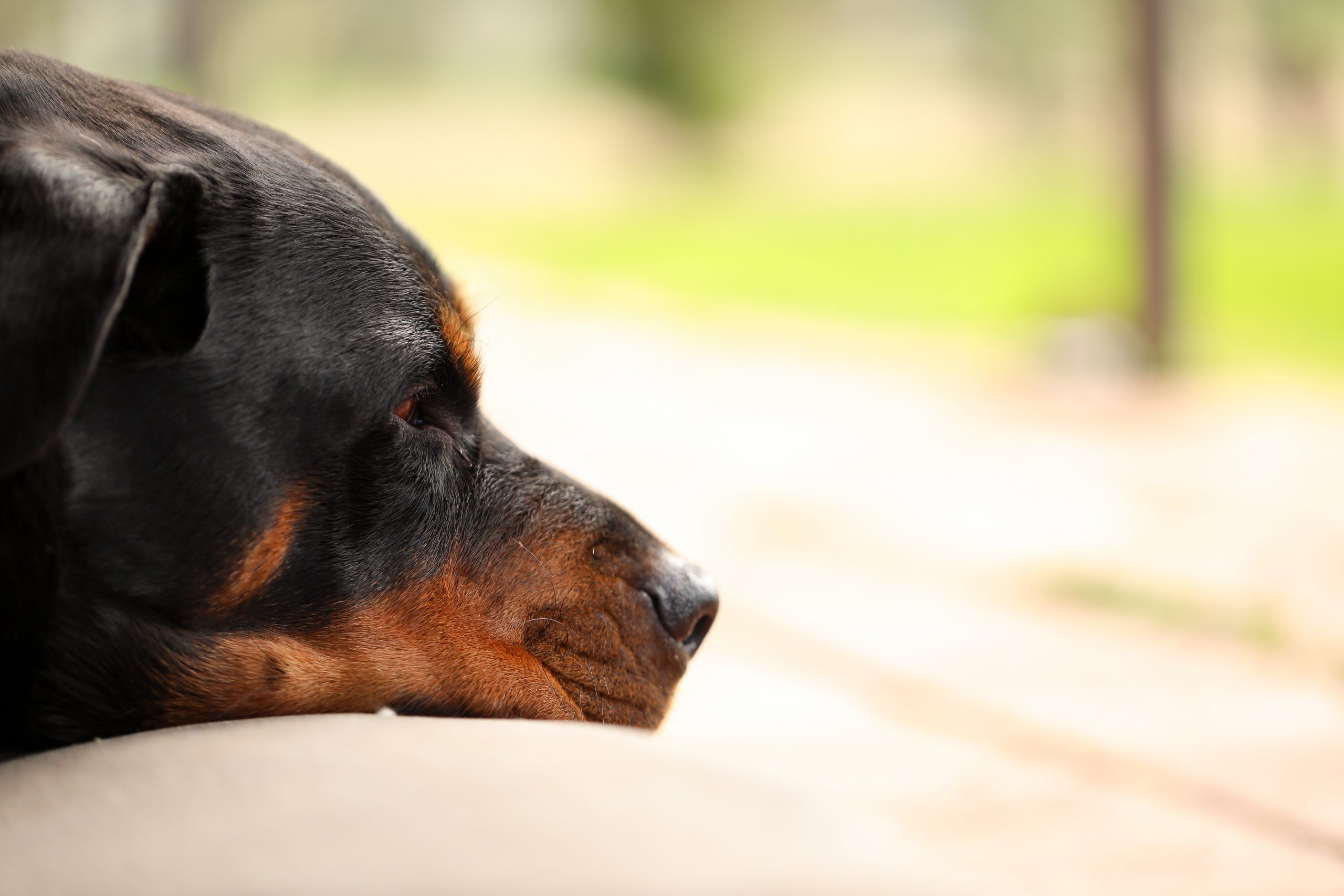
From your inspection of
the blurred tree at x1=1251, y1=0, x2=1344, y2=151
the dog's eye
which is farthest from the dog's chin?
the blurred tree at x1=1251, y1=0, x2=1344, y2=151

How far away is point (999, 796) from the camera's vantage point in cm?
192

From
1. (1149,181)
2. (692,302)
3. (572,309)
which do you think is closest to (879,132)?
(692,302)

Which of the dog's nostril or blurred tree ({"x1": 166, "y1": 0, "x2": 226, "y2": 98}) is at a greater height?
blurred tree ({"x1": 166, "y1": 0, "x2": 226, "y2": 98})

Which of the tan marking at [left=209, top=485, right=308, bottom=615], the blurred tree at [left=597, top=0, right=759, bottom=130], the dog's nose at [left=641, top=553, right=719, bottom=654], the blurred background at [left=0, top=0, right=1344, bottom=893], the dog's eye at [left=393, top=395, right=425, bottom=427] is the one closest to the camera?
the tan marking at [left=209, top=485, right=308, bottom=615]

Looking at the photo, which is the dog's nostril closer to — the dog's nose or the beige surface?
the dog's nose

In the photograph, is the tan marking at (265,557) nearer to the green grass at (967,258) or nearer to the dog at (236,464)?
the dog at (236,464)

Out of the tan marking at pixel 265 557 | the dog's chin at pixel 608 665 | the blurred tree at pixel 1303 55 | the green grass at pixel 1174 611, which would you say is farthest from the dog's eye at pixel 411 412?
the blurred tree at pixel 1303 55

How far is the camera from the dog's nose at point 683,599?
1.73m

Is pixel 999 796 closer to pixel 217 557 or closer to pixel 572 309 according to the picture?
pixel 217 557

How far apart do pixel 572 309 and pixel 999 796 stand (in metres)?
8.81

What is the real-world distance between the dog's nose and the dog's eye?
15.3 inches

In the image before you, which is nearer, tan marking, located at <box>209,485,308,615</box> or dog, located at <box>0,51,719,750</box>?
dog, located at <box>0,51,719,750</box>

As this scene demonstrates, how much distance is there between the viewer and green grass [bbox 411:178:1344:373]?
8.30 metres

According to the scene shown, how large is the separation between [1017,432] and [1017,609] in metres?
2.46
